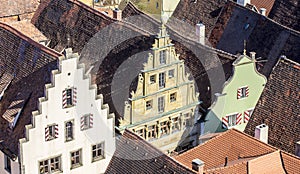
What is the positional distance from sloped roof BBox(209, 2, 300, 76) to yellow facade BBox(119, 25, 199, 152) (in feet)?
22.2

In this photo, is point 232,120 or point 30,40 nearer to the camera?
point 30,40

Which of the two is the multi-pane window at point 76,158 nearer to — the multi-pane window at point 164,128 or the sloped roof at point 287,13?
the multi-pane window at point 164,128

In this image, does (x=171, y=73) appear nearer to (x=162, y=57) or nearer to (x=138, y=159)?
(x=162, y=57)

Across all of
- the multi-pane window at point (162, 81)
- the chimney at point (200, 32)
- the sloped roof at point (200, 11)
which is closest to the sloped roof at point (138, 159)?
the multi-pane window at point (162, 81)

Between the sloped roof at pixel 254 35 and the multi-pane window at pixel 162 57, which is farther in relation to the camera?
the sloped roof at pixel 254 35

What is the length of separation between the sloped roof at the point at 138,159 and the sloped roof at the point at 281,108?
6.51 meters

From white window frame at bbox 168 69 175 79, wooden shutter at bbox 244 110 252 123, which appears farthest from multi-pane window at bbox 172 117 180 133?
wooden shutter at bbox 244 110 252 123

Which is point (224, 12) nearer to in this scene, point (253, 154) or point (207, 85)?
point (207, 85)

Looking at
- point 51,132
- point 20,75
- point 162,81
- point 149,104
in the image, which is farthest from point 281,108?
point 20,75

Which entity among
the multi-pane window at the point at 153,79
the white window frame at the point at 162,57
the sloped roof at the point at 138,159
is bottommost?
the sloped roof at the point at 138,159

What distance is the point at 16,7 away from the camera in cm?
5225

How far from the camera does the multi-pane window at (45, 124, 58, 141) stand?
34.8m

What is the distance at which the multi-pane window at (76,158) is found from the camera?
3608cm

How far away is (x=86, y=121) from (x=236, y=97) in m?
8.99
